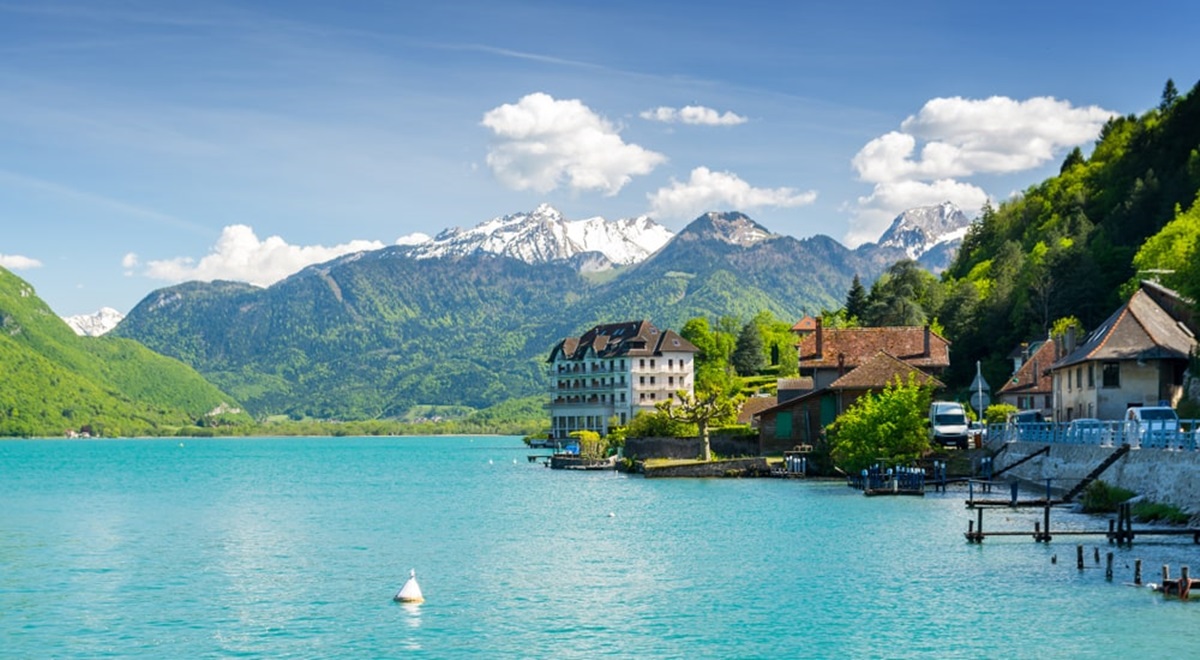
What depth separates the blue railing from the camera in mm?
46741

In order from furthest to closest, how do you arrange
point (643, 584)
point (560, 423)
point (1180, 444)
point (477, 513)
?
point (560, 423)
point (477, 513)
point (1180, 444)
point (643, 584)

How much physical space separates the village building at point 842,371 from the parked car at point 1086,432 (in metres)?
18.6

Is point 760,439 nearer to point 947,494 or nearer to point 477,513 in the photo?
point 947,494

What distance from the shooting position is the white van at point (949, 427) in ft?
257

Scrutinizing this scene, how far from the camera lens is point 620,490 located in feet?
267

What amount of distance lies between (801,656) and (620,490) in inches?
2134

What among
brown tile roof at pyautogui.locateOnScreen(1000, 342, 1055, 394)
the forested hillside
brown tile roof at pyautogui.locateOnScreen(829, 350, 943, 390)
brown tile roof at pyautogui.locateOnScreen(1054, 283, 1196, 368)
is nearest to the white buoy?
brown tile roof at pyautogui.locateOnScreen(1054, 283, 1196, 368)

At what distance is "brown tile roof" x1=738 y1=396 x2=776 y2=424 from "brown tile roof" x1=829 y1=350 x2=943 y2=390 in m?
20.4

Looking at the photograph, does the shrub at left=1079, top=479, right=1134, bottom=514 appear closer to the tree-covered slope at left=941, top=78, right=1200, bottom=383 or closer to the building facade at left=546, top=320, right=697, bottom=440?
the tree-covered slope at left=941, top=78, right=1200, bottom=383

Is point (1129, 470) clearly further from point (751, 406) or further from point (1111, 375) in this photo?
point (751, 406)

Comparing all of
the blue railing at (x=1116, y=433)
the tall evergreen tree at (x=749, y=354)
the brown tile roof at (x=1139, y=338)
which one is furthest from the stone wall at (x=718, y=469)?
the tall evergreen tree at (x=749, y=354)

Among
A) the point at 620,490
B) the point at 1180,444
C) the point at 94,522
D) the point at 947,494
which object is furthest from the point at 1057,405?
the point at 94,522

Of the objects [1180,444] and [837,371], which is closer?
[1180,444]

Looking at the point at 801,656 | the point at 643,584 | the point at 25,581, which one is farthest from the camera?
the point at 25,581
